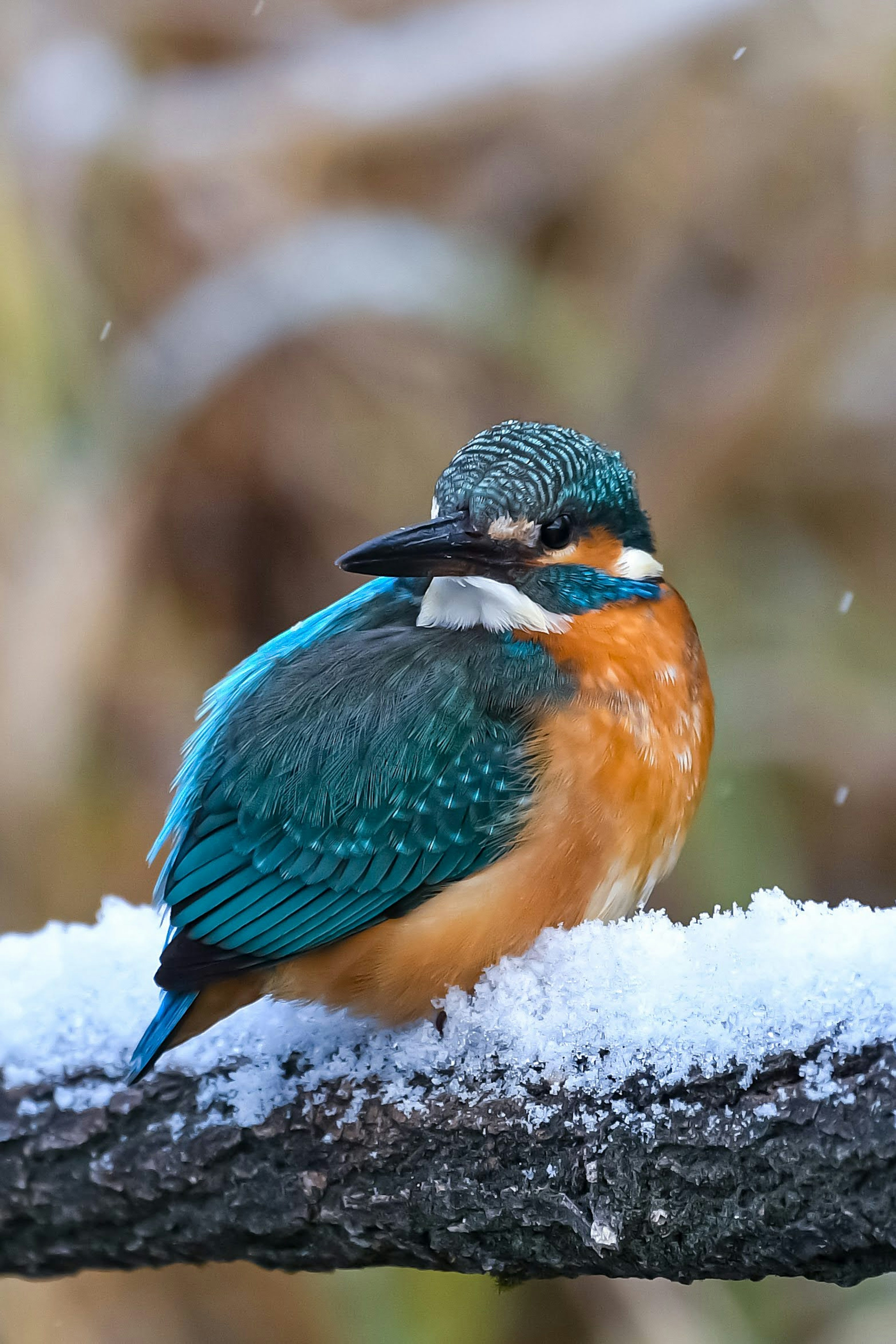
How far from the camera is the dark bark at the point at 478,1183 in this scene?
4.70 ft

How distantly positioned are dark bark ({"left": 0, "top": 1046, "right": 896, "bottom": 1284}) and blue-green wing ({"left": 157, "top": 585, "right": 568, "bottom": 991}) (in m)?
0.24

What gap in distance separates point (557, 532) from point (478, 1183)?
3.02 feet

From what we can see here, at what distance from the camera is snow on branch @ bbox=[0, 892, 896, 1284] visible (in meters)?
1.46

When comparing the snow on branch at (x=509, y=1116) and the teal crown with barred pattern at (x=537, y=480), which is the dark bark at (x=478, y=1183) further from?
the teal crown with barred pattern at (x=537, y=480)

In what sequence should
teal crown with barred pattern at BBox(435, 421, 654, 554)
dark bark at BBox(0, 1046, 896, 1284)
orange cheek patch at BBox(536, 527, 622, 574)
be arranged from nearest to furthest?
Answer: dark bark at BBox(0, 1046, 896, 1284), teal crown with barred pattern at BBox(435, 421, 654, 554), orange cheek patch at BBox(536, 527, 622, 574)

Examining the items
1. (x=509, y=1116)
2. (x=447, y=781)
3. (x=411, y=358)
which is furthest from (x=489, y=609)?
(x=411, y=358)

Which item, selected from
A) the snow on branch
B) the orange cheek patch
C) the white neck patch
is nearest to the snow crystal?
the snow on branch

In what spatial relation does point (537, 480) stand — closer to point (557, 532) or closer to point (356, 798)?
point (557, 532)

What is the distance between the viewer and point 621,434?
13.4ft

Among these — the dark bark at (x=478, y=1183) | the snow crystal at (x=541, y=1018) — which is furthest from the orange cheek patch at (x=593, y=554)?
the dark bark at (x=478, y=1183)

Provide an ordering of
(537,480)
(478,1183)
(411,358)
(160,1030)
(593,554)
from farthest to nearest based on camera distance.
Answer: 1. (411,358)
2. (593,554)
3. (537,480)
4. (160,1030)
5. (478,1183)

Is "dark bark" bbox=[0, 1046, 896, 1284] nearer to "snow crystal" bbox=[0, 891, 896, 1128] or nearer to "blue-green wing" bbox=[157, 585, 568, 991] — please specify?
"snow crystal" bbox=[0, 891, 896, 1128]

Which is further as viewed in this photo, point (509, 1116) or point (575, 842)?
point (575, 842)

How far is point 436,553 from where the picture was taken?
1943mm
